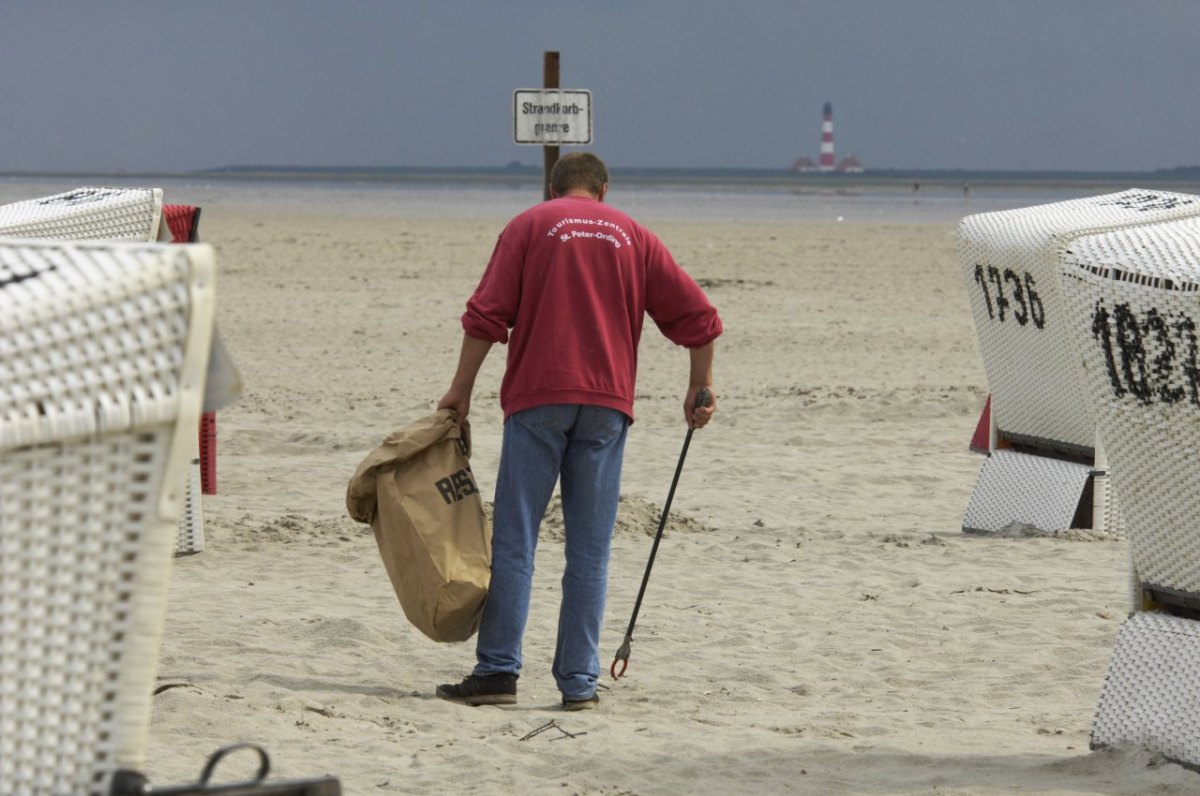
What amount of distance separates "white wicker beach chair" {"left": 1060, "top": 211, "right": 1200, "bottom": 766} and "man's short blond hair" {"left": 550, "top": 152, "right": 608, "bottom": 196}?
4.86ft

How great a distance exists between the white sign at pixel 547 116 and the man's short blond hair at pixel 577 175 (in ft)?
11.6

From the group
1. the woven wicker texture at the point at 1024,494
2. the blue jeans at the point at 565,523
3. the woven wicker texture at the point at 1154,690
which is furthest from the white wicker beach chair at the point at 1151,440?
the woven wicker texture at the point at 1024,494

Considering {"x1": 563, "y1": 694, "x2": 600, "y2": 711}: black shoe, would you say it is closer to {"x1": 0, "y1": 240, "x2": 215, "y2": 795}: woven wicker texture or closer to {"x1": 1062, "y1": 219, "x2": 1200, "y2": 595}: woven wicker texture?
{"x1": 1062, "y1": 219, "x2": 1200, "y2": 595}: woven wicker texture

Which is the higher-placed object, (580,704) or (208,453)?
(208,453)

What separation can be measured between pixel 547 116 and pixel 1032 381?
2912 millimetres

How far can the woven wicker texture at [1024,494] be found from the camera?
25.4 feet

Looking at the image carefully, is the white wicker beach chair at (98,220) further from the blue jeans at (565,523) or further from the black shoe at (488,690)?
the black shoe at (488,690)

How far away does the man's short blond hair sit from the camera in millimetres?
5059

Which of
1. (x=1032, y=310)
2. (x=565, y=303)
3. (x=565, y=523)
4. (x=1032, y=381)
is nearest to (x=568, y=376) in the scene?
(x=565, y=303)

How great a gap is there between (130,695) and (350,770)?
2170 mm

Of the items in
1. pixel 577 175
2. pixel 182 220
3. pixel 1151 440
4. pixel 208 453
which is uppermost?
pixel 577 175

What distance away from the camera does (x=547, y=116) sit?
8.61m

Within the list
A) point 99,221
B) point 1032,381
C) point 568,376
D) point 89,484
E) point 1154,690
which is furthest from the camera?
point 1032,381

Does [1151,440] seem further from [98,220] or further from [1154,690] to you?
[98,220]
